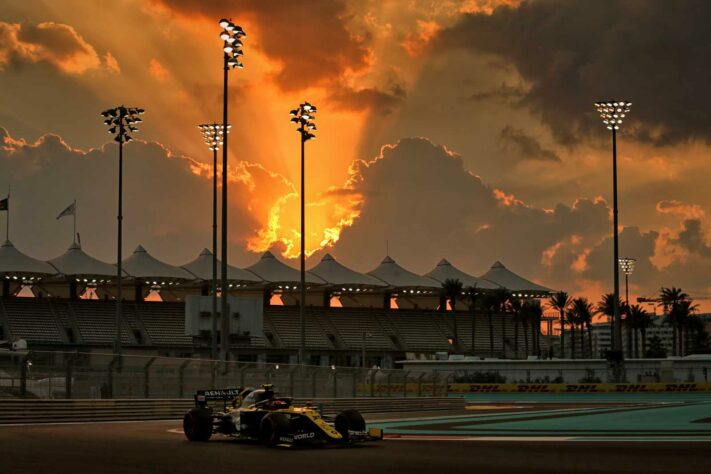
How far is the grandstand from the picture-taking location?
4060 inches

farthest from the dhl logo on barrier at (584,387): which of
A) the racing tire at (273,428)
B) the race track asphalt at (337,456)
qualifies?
the racing tire at (273,428)

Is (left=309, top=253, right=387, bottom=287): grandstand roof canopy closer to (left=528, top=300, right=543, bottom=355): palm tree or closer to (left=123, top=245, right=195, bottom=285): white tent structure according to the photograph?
(left=123, top=245, right=195, bottom=285): white tent structure

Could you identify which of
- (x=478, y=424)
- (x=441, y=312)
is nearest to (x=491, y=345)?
(x=441, y=312)

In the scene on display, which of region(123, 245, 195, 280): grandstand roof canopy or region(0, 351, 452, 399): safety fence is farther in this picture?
region(123, 245, 195, 280): grandstand roof canopy

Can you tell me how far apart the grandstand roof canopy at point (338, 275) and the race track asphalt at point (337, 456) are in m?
86.6

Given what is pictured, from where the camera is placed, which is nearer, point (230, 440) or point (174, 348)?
point (230, 440)

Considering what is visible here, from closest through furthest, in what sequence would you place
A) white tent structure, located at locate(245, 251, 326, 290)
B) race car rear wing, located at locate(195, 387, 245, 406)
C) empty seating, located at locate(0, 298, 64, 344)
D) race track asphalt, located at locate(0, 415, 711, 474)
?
race track asphalt, located at locate(0, 415, 711, 474), race car rear wing, located at locate(195, 387, 245, 406), empty seating, located at locate(0, 298, 64, 344), white tent structure, located at locate(245, 251, 326, 290)

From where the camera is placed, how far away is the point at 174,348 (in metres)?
106

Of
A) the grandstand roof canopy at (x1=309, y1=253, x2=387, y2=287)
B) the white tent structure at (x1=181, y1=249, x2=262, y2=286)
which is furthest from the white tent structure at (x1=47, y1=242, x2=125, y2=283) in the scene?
the grandstand roof canopy at (x1=309, y1=253, x2=387, y2=287)

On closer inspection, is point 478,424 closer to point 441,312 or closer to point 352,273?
point 352,273

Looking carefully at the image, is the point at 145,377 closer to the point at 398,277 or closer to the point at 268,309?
the point at 268,309

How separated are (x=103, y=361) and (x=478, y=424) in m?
12.9

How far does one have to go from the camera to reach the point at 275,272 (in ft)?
378

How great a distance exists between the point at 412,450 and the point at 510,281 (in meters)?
107
